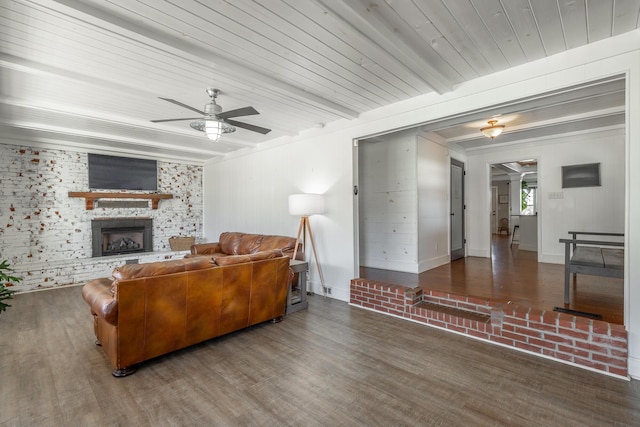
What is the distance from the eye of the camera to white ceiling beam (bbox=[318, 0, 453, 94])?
6.21 feet

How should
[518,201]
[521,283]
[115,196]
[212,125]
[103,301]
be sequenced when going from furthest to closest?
[518,201] → [115,196] → [521,283] → [212,125] → [103,301]

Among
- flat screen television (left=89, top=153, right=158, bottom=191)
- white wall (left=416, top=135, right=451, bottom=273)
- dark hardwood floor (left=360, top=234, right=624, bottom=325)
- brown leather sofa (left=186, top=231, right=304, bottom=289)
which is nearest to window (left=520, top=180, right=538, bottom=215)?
dark hardwood floor (left=360, top=234, right=624, bottom=325)

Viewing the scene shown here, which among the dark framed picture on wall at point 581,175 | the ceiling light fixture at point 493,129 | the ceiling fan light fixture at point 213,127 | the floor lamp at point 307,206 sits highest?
the ceiling light fixture at point 493,129

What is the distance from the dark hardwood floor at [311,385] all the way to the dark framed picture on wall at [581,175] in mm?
4231

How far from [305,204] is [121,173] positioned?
4.37m

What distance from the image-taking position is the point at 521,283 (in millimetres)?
4027

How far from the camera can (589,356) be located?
2396 millimetres

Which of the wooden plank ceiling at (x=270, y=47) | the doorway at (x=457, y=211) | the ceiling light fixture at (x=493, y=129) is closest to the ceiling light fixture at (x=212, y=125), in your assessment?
the wooden plank ceiling at (x=270, y=47)

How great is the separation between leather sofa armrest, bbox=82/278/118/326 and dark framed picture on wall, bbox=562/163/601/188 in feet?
22.8

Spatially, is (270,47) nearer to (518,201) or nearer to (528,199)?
(518,201)

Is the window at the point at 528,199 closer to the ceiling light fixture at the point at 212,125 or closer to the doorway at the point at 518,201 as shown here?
the doorway at the point at 518,201

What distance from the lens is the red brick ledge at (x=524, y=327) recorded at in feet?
7.65

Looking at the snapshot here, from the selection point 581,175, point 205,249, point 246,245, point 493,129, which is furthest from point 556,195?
point 205,249

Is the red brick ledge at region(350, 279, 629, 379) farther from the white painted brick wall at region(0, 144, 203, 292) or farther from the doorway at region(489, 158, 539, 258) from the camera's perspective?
the white painted brick wall at region(0, 144, 203, 292)
